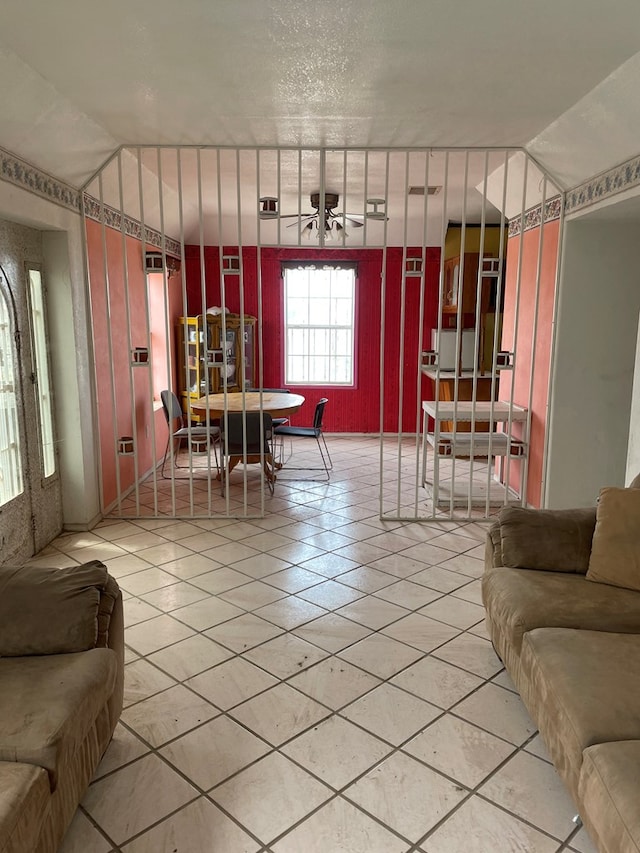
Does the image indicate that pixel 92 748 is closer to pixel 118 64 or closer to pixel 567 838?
pixel 567 838

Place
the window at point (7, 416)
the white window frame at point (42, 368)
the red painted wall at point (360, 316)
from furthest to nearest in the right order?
the red painted wall at point (360, 316) < the white window frame at point (42, 368) < the window at point (7, 416)

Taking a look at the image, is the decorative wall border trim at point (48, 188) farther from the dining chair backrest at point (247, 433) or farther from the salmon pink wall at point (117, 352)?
the dining chair backrest at point (247, 433)

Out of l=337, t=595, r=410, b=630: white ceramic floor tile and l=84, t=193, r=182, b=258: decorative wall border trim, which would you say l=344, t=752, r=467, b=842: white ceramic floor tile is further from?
l=84, t=193, r=182, b=258: decorative wall border trim

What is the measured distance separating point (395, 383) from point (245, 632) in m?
5.68

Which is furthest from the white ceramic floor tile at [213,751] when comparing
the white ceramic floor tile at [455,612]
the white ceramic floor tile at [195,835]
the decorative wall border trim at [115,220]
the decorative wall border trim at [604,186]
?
the decorative wall border trim at [115,220]

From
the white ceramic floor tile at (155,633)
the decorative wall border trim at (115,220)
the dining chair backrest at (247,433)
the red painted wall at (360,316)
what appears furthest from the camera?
the red painted wall at (360,316)

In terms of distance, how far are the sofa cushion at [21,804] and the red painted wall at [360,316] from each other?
6.75 m

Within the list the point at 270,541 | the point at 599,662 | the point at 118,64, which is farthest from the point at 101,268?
the point at 599,662

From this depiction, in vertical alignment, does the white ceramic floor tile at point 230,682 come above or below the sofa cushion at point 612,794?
below

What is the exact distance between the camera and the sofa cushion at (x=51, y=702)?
1613 mm

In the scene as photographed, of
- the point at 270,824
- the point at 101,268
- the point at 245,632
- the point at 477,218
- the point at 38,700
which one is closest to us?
the point at 38,700

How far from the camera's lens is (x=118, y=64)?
3.00 meters

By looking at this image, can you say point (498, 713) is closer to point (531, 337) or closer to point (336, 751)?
point (336, 751)

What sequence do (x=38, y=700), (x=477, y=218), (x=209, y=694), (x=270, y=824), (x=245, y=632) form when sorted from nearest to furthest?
(x=38, y=700)
(x=270, y=824)
(x=209, y=694)
(x=245, y=632)
(x=477, y=218)
